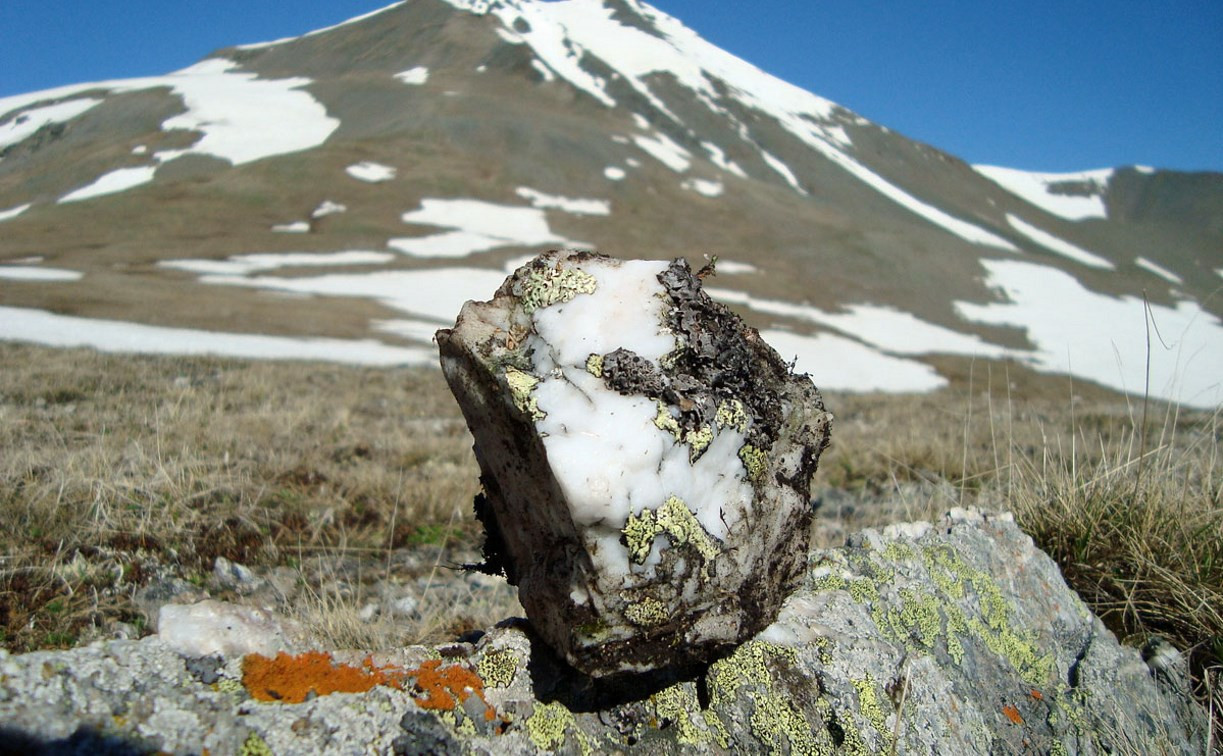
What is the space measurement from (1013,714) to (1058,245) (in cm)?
12010

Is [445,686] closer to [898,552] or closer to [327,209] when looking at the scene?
[898,552]

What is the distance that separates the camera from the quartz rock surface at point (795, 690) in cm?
173

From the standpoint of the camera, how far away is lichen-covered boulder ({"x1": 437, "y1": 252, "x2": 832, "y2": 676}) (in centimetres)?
210

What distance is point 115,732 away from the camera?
1632 millimetres

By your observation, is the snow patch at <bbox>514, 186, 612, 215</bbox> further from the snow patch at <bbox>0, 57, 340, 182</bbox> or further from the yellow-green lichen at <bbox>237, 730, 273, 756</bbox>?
the yellow-green lichen at <bbox>237, 730, 273, 756</bbox>

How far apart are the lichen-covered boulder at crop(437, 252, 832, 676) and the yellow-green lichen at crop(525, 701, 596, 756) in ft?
0.59

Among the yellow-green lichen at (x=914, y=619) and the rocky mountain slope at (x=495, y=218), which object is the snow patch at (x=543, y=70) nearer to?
the rocky mountain slope at (x=495, y=218)

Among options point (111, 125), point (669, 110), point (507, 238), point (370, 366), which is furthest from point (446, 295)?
point (669, 110)

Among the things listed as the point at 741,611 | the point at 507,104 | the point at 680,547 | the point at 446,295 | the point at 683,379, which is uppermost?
the point at 507,104

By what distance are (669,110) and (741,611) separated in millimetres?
102953

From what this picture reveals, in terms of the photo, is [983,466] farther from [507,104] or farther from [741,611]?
[507,104]

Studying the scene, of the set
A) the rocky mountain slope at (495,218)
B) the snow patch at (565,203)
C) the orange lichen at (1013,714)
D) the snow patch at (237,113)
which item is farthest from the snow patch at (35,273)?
the orange lichen at (1013,714)

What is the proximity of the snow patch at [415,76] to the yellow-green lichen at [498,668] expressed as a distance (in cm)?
9009

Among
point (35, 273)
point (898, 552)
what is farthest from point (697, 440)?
point (35, 273)
